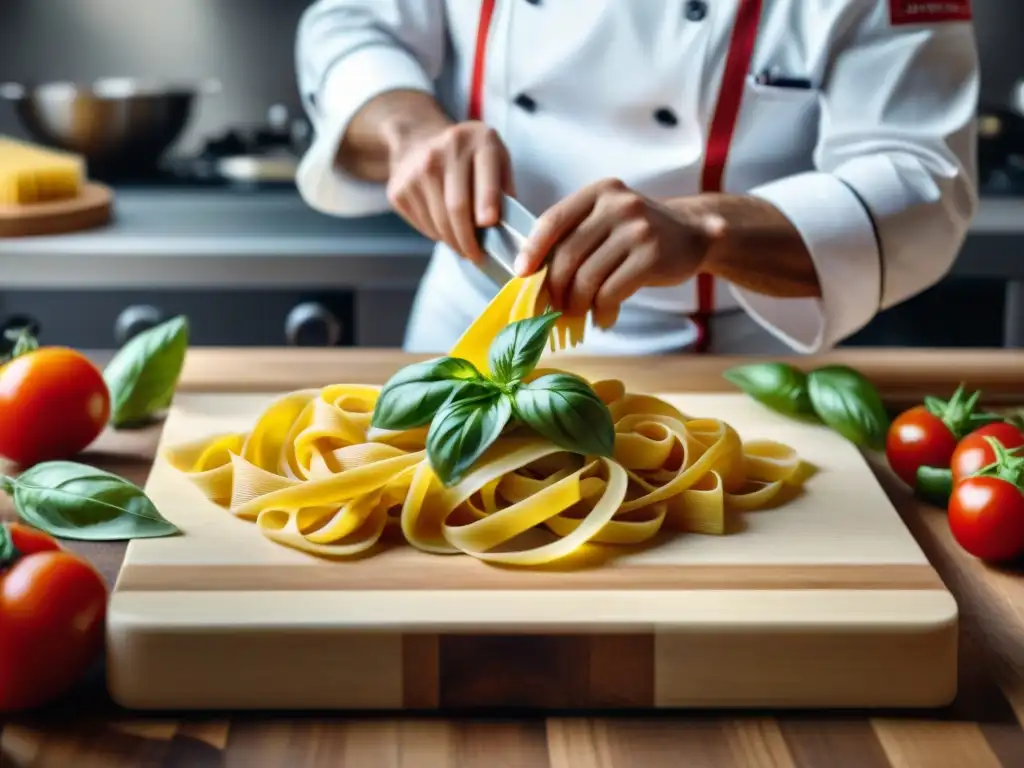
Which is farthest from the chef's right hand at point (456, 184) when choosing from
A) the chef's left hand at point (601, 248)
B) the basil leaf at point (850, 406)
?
the basil leaf at point (850, 406)

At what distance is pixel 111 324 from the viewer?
216cm

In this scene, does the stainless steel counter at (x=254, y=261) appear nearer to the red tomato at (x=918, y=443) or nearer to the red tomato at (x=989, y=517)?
the red tomato at (x=918, y=443)

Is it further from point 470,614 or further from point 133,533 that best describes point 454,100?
point 470,614

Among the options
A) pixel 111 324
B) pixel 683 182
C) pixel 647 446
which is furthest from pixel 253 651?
pixel 111 324

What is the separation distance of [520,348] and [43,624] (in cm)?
39

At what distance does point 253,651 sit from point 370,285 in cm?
124

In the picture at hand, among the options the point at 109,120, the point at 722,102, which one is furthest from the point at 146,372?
the point at 109,120

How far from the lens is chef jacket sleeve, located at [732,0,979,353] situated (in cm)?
141

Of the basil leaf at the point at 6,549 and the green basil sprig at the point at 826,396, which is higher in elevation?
the basil leaf at the point at 6,549

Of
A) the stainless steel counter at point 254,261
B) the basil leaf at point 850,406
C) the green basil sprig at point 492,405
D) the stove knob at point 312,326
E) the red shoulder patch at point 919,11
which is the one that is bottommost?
the stove knob at point 312,326

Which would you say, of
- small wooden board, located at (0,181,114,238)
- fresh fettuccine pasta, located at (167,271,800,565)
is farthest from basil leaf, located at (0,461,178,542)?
small wooden board, located at (0,181,114,238)

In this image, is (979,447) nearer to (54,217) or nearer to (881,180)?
(881,180)

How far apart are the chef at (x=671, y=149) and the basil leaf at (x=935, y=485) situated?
294 mm

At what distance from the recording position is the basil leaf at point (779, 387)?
1.31 meters
